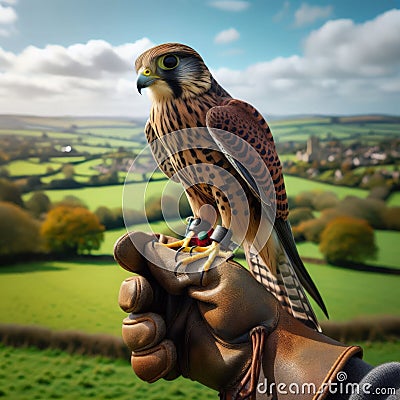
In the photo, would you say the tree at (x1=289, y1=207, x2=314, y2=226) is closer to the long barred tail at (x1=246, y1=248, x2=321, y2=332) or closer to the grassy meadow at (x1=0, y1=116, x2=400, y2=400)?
the grassy meadow at (x1=0, y1=116, x2=400, y2=400)

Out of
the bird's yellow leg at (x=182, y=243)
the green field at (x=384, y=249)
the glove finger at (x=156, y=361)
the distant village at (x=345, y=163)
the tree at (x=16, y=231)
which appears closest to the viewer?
the glove finger at (x=156, y=361)

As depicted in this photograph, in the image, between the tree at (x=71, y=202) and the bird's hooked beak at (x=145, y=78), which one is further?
the tree at (x=71, y=202)

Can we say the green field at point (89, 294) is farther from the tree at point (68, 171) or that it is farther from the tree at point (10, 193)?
the tree at point (68, 171)

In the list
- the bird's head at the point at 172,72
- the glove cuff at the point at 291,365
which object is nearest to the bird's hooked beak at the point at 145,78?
the bird's head at the point at 172,72

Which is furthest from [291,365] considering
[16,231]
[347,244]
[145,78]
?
[16,231]

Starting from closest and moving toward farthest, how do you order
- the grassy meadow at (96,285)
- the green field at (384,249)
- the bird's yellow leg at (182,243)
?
1. the bird's yellow leg at (182,243)
2. the grassy meadow at (96,285)
3. the green field at (384,249)

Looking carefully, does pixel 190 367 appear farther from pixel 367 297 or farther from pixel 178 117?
pixel 367 297

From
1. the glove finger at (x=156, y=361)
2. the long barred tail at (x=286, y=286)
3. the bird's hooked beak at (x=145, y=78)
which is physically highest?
the bird's hooked beak at (x=145, y=78)
